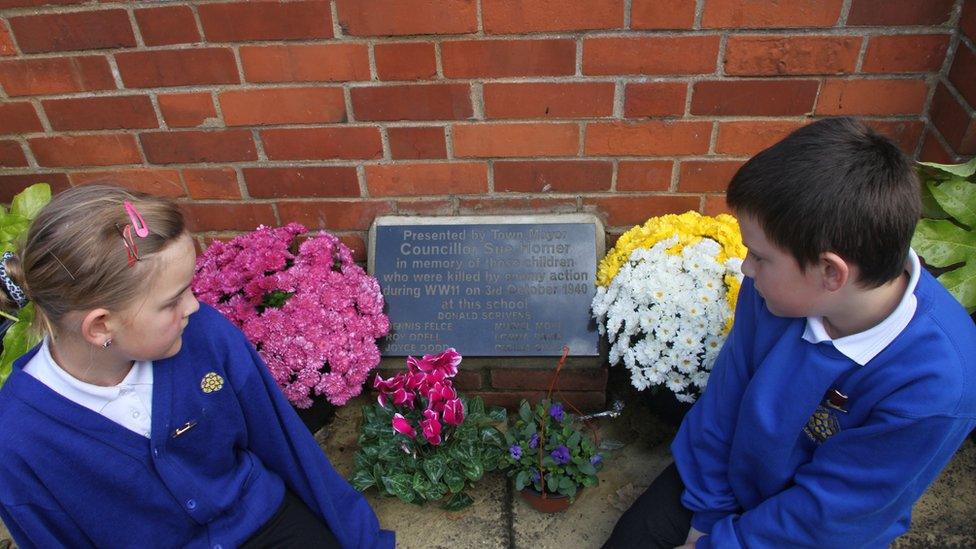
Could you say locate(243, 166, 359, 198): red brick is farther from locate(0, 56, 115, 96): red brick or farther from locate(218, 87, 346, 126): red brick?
locate(0, 56, 115, 96): red brick

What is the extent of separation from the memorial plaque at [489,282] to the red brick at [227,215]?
15.7 inches

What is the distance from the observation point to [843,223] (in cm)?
117

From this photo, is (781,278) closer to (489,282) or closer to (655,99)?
(655,99)

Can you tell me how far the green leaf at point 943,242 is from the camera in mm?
1726

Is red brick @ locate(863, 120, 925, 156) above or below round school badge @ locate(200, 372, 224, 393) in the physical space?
above

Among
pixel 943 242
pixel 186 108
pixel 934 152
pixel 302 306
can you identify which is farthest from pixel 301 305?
pixel 934 152

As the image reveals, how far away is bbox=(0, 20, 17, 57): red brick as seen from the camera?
1.96 m

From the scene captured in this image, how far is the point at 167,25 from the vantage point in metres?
1.92

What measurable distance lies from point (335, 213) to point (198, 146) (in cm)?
48

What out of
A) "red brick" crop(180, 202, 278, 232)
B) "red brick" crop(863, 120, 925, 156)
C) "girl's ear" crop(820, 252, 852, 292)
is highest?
"girl's ear" crop(820, 252, 852, 292)

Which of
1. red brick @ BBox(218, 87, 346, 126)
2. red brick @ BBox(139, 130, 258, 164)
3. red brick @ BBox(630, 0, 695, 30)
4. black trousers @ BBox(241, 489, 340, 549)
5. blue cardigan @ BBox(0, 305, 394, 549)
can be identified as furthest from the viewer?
red brick @ BBox(139, 130, 258, 164)

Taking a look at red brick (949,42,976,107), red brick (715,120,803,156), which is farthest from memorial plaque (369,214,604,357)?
red brick (949,42,976,107)

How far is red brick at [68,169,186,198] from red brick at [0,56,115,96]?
29 centimetres

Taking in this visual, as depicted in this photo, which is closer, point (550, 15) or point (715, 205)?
point (550, 15)
